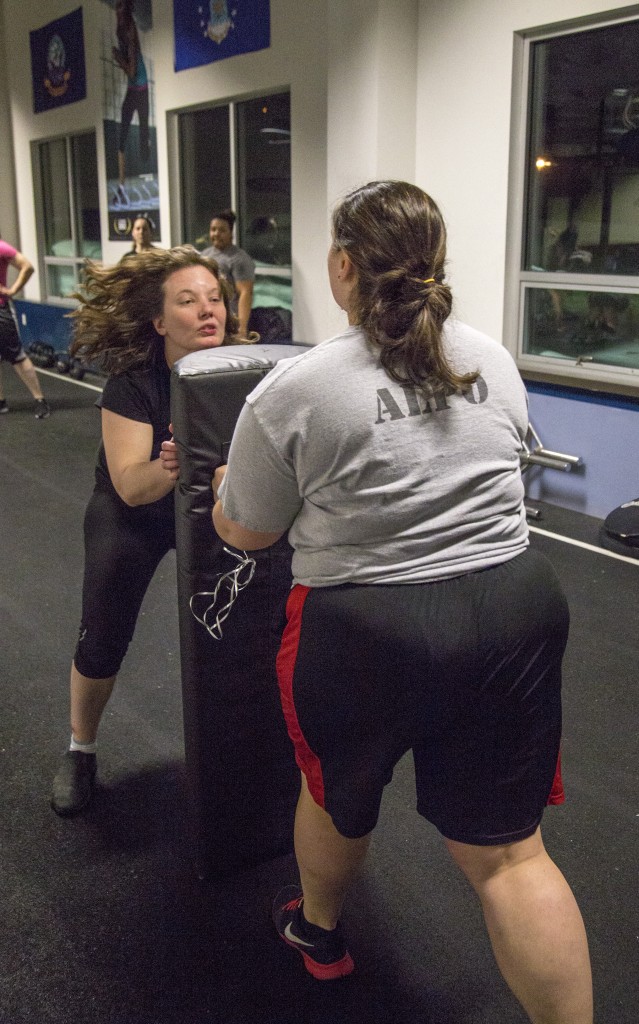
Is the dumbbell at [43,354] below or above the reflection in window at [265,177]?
below

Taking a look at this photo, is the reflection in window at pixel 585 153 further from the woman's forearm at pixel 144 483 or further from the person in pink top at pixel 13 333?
the person in pink top at pixel 13 333

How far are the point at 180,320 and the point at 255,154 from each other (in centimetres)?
502

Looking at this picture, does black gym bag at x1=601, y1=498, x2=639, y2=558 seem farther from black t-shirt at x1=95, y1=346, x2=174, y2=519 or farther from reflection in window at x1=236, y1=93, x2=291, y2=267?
reflection in window at x1=236, y1=93, x2=291, y2=267

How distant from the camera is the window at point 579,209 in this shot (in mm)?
4027

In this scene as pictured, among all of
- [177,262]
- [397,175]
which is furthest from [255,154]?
[177,262]

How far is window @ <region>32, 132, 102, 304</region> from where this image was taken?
8680mm

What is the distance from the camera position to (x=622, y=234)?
4.09 meters

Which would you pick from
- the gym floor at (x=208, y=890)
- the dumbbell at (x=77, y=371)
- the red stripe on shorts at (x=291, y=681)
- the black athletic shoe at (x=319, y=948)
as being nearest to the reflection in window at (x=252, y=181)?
the dumbbell at (x=77, y=371)

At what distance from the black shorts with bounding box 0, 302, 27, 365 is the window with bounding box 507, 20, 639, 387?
3385 millimetres

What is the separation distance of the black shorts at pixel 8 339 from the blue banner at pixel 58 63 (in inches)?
132

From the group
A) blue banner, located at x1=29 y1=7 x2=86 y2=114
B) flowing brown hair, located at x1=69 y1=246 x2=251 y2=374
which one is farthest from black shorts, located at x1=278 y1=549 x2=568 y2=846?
blue banner, located at x1=29 y1=7 x2=86 y2=114

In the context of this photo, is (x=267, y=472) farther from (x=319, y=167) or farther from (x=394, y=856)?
(x=319, y=167)

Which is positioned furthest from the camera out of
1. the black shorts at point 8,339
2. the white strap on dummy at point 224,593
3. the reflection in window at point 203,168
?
the reflection in window at point 203,168

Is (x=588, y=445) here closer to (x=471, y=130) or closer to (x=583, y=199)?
(x=583, y=199)
